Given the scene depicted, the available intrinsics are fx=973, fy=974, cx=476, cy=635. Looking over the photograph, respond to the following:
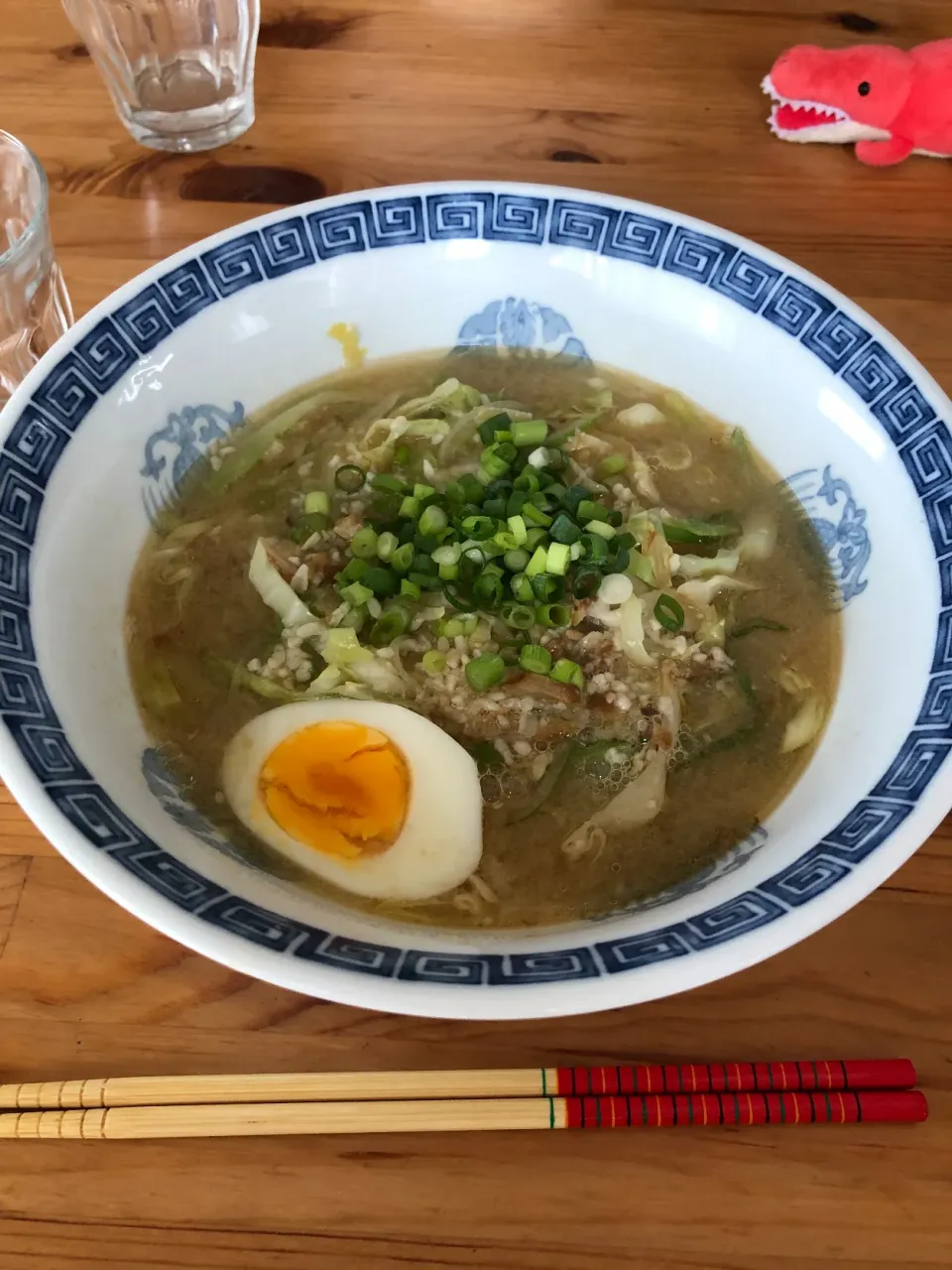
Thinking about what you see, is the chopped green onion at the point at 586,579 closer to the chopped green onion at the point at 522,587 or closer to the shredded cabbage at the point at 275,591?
the chopped green onion at the point at 522,587

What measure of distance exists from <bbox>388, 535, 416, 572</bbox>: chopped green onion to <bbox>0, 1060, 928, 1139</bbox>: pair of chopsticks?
772 millimetres

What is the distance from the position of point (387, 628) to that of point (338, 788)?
303mm

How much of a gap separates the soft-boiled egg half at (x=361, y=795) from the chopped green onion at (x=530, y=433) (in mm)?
594

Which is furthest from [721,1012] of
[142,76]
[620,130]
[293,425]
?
[142,76]

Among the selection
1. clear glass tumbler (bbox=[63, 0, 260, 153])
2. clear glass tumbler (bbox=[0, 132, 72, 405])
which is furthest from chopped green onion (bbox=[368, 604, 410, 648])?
clear glass tumbler (bbox=[63, 0, 260, 153])

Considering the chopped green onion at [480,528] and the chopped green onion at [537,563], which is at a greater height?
the chopped green onion at [480,528]

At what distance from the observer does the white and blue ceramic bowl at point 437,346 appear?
104 centimetres

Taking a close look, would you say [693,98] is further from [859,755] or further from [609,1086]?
[609,1086]

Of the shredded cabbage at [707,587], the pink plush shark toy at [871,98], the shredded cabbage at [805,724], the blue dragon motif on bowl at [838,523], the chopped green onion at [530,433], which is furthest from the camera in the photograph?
the pink plush shark toy at [871,98]

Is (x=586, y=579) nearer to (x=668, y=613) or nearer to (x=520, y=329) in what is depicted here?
(x=668, y=613)

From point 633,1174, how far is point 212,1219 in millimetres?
492

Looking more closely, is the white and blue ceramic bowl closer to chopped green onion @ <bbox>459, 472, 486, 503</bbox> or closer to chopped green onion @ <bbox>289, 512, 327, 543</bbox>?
chopped green onion @ <bbox>289, 512, 327, 543</bbox>

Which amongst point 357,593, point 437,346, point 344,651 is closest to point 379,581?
point 357,593

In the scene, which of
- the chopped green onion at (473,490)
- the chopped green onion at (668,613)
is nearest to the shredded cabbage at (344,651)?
the chopped green onion at (473,490)
